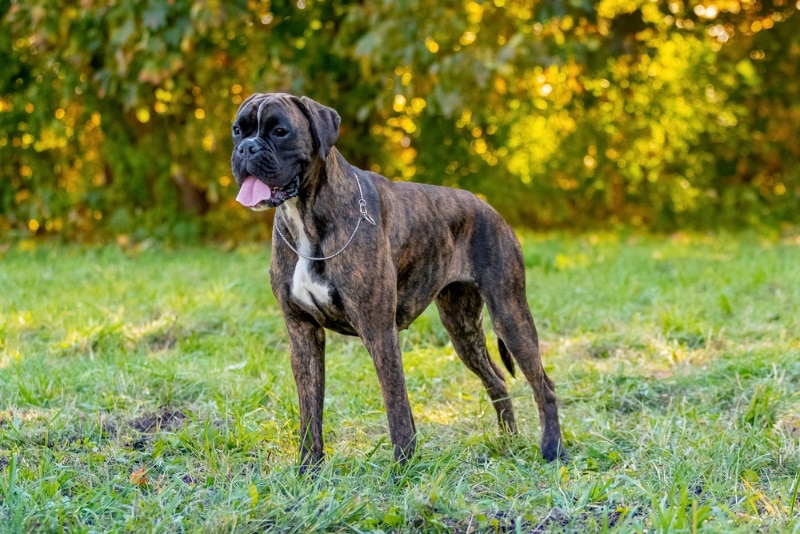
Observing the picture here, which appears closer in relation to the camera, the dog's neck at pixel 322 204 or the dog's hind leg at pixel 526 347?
the dog's neck at pixel 322 204

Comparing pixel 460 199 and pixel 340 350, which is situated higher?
pixel 460 199

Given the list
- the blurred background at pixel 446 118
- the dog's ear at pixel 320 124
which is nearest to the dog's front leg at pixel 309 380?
the dog's ear at pixel 320 124

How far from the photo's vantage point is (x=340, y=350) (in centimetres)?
564

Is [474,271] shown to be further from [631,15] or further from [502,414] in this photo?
[631,15]

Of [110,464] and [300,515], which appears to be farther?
[110,464]

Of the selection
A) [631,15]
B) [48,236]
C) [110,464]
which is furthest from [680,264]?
[48,236]

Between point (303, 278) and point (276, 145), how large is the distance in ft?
1.65

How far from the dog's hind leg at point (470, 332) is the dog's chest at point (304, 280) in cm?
92

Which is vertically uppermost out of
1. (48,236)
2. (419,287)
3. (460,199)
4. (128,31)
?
(128,31)

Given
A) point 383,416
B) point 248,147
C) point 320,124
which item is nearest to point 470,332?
point 383,416

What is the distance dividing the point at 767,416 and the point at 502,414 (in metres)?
1.20

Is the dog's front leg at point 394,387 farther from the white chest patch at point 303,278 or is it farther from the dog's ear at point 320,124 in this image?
the dog's ear at point 320,124

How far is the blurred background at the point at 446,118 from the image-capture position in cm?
930

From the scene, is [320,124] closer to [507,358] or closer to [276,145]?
[276,145]
